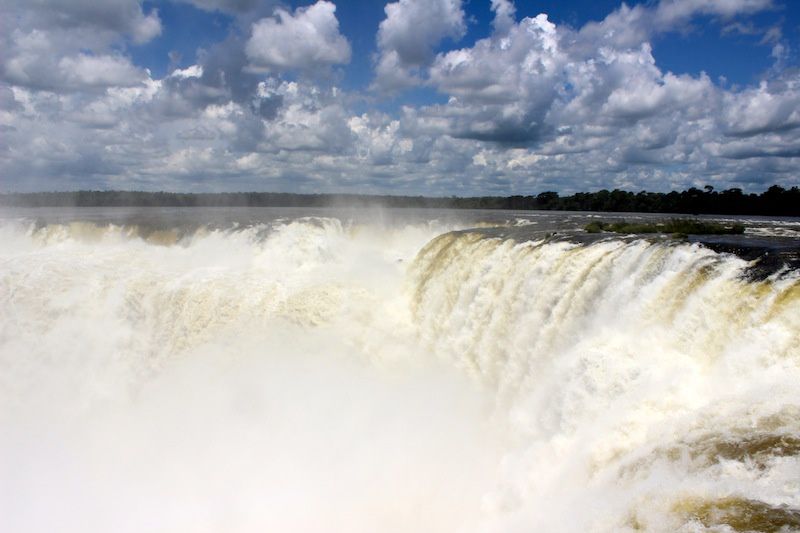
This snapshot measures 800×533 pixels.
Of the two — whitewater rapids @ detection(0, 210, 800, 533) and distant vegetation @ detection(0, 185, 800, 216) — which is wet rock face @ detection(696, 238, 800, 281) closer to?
whitewater rapids @ detection(0, 210, 800, 533)

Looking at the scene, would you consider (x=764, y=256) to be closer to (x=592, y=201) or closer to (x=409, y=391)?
(x=409, y=391)

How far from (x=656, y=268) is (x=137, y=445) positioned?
11557mm

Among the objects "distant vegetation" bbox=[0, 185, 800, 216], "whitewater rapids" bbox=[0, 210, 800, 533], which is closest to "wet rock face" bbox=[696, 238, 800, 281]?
"whitewater rapids" bbox=[0, 210, 800, 533]

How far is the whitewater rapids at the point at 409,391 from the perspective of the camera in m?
6.40

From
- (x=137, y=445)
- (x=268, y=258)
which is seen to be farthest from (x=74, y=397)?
(x=268, y=258)

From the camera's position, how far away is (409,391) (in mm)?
13789

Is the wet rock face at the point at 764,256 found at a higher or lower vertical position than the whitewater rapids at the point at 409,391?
higher

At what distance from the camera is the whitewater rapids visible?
6.40 m

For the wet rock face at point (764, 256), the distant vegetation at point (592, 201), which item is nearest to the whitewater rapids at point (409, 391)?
the wet rock face at point (764, 256)

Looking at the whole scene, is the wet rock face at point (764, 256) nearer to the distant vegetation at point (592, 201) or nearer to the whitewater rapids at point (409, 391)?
the whitewater rapids at point (409, 391)

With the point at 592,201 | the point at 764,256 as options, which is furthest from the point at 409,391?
the point at 592,201

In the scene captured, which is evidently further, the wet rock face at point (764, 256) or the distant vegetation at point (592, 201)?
the distant vegetation at point (592, 201)

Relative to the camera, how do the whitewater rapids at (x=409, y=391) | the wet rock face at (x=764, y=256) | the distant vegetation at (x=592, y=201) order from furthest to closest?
the distant vegetation at (x=592, y=201) < the wet rock face at (x=764, y=256) < the whitewater rapids at (x=409, y=391)

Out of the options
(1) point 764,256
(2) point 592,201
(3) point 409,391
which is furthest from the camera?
(2) point 592,201
